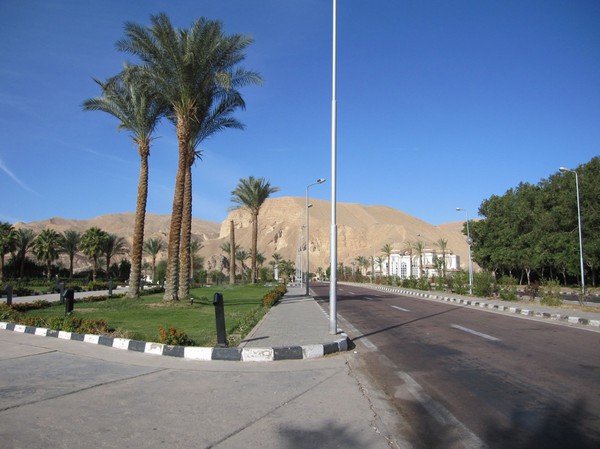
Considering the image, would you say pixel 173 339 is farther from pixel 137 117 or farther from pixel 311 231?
pixel 311 231

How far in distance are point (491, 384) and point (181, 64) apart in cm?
1794

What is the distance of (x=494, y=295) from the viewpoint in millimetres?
29578

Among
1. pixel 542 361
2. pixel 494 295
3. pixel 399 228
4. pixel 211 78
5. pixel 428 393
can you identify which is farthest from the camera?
pixel 399 228

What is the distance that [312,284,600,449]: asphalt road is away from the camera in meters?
4.52

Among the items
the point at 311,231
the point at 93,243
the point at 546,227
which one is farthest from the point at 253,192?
the point at 311,231

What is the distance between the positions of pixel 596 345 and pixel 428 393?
6139 mm

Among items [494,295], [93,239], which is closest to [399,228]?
[93,239]

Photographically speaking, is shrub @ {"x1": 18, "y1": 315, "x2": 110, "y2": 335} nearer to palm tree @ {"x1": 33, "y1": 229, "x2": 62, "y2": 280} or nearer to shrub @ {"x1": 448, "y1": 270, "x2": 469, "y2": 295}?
shrub @ {"x1": 448, "y1": 270, "x2": 469, "y2": 295}

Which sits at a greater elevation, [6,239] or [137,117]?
[137,117]

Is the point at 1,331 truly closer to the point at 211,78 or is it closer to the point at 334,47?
the point at 334,47

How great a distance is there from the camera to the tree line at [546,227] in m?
44.9

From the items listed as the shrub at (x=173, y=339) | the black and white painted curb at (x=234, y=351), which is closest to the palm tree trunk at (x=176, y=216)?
the black and white painted curb at (x=234, y=351)

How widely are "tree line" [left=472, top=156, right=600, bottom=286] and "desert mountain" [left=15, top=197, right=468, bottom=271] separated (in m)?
58.3

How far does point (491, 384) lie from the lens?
253 inches
